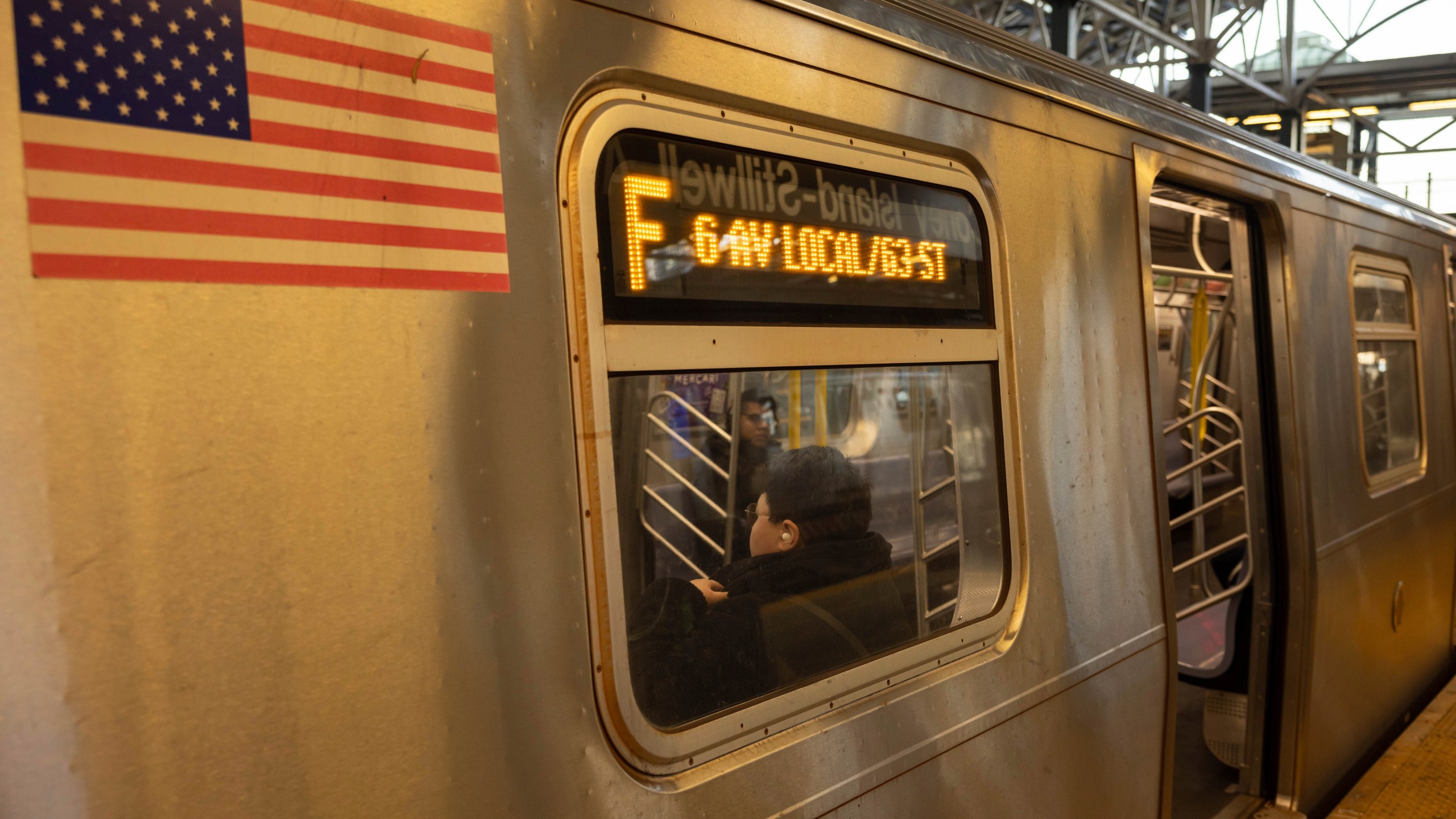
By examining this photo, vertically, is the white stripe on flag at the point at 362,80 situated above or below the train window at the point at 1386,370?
above

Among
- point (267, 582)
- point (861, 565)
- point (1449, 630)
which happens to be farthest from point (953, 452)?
point (1449, 630)

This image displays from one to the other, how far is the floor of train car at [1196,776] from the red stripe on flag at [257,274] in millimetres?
3014

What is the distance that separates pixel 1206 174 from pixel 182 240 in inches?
108

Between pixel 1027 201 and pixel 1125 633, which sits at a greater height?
pixel 1027 201

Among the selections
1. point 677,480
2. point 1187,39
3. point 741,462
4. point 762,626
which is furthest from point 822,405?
point 1187,39

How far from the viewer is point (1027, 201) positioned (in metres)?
2.10

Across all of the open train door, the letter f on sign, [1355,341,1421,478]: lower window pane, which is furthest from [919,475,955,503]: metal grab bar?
[1355,341,1421,478]: lower window pane

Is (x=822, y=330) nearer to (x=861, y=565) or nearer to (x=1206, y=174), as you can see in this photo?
(x=861, y=565)

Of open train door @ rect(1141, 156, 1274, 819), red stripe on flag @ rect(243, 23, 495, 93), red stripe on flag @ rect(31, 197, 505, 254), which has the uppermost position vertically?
red stripe on flag @ rect(243, 23, 495, 93)

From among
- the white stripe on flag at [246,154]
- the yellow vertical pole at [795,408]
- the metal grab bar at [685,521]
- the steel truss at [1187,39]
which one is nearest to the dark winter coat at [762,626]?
the metal grab bar at [685,521]

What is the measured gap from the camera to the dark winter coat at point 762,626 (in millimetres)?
1443

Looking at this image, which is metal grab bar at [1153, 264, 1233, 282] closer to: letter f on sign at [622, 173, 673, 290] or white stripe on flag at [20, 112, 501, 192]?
letter f on sign at [622, 173, 673, 290]

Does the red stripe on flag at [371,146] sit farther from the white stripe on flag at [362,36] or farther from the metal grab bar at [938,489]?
the metal grab bar at [938,489]

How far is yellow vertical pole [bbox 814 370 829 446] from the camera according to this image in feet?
A: 5.60
